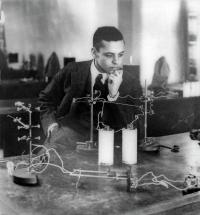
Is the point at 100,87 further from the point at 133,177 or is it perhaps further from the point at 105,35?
the point at 133,177

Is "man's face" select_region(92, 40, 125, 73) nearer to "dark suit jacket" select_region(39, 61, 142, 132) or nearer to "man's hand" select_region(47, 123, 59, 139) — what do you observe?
"dark suit jacket" select_region(39, 61, 142, 132)

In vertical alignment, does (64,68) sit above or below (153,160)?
above

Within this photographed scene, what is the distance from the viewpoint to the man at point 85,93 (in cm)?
332

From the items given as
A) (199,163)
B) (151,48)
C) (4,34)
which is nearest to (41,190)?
(199,163)

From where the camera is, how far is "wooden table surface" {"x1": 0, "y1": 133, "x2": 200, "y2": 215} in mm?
1877

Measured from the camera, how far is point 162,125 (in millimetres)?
4297

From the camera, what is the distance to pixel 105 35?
3.40m

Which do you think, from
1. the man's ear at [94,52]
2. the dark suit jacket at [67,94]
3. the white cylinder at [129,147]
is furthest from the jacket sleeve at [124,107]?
the white cylinder at [129,147]

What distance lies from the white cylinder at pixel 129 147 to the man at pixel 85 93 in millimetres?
683

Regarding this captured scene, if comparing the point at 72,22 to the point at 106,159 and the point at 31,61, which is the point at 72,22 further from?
the point at 106,159

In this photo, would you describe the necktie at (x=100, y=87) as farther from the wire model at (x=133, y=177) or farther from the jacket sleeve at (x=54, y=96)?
the wire model at (x=133, y=177)

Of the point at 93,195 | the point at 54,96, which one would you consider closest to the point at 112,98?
the point at 54,96

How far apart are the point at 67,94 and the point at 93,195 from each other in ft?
4.59

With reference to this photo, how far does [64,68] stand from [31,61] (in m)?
0.79
